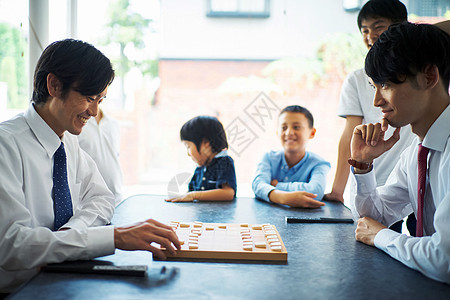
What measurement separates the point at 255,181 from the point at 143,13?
2.21m

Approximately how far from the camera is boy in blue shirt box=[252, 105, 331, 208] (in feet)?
6.89

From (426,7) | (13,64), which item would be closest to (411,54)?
(13,64)

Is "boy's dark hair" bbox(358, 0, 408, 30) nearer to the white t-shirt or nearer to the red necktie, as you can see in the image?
the white t-shirt

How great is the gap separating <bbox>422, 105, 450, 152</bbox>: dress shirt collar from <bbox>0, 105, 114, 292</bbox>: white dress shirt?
92cm

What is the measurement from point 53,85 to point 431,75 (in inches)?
44.2

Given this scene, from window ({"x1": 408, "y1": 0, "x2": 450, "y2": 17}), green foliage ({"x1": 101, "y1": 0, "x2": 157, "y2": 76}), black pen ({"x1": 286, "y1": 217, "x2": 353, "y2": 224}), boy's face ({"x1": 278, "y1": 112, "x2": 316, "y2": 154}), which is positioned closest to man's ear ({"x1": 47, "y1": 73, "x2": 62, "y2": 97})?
black pen ({"x1": 286, "y1": 217, "x2": 353, "y2": 224})

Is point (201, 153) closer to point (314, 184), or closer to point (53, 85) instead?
point (314, 184)

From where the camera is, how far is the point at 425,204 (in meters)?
1.24

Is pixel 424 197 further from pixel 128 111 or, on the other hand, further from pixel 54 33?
pixel 128 111

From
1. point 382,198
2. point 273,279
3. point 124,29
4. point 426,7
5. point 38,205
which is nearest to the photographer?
point 273,279

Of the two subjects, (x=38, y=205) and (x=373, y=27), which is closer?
(x=38, y=205)

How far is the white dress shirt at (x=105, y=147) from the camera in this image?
2301mm

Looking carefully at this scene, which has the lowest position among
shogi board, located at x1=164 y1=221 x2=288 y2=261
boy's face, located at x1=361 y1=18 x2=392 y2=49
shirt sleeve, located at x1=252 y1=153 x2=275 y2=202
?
shirt sleeve, located at x1=252 y1=153 x2=275 y2=202

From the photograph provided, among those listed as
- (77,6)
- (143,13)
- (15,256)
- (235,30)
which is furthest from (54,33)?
(15,256)
